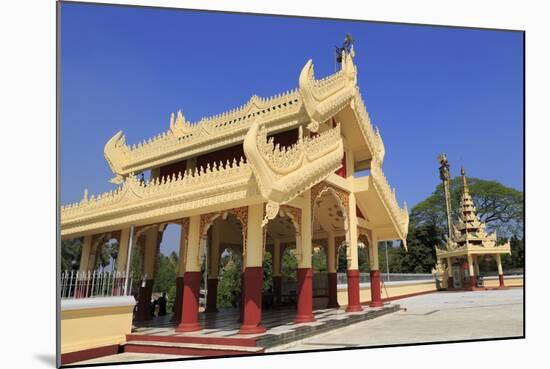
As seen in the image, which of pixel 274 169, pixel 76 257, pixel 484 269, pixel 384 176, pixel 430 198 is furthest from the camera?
pixel 430 198

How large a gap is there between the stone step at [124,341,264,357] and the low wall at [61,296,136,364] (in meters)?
0.34

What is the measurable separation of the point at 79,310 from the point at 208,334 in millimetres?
2009

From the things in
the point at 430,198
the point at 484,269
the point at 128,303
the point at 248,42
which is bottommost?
the point at 484,269

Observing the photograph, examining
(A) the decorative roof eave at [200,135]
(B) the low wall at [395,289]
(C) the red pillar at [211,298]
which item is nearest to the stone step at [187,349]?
(A) the decorative roof eave at [200,135]

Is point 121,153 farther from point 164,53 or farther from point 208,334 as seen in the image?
point 208,334

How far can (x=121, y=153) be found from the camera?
1097cm

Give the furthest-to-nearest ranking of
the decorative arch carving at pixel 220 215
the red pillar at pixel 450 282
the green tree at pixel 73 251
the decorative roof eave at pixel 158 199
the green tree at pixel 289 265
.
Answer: the red pillar at pixel 450 282, the green tree at pixel 289 265, the green tree at pixel 73 251, the decorative arch carving at pixel 220 215, the decorative roof eave at pixel 158 199

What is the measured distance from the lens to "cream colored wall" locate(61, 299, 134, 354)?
645 cm

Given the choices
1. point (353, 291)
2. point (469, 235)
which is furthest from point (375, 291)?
point (469, 235)

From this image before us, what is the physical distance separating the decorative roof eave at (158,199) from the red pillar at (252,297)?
1240 mm

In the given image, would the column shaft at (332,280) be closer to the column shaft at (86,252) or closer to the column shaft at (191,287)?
the column shaft at (191,287)

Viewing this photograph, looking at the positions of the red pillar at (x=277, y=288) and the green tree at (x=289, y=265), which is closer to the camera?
the red pillar at (x=277, y=288)

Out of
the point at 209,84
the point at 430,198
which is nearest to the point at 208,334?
the point at 209,84

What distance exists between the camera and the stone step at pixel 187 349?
6.37 meters
